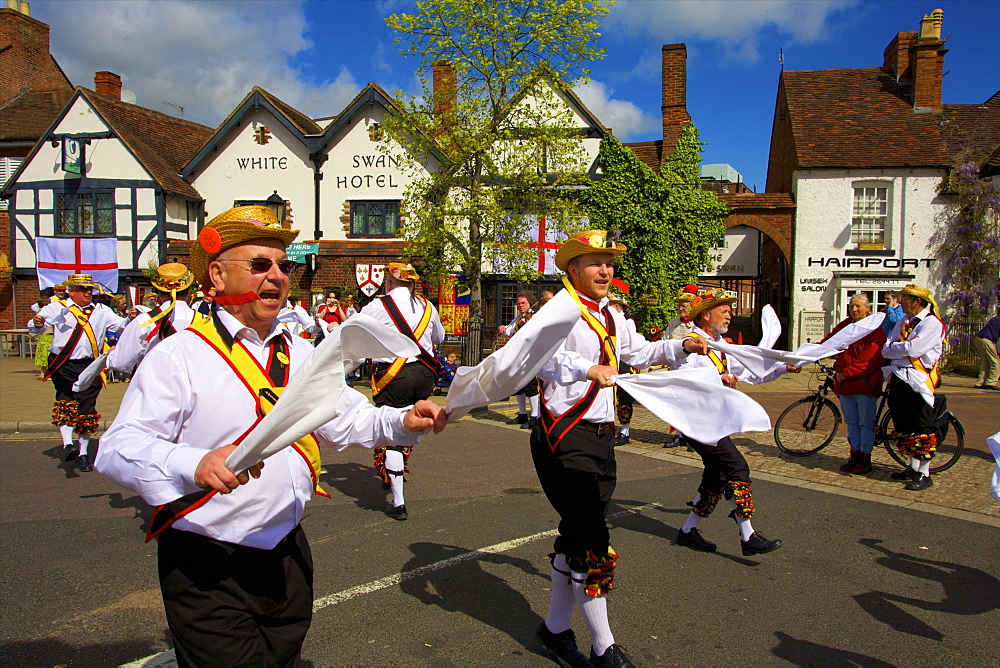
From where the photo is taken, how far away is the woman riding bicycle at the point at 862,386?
7.37m

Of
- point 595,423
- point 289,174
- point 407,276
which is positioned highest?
point 289,174

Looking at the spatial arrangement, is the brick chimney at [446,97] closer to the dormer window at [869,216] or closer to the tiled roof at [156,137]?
the dormer window at [869,216]

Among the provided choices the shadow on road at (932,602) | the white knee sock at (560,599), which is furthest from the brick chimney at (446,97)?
the white knee sock at (560,599)

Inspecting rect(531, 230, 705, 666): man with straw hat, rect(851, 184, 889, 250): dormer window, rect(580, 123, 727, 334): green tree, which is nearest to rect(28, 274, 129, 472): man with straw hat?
rect(531, 230, 705, 666): man with straw hat

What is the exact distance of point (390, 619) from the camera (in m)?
3.91

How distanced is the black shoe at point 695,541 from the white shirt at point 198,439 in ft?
11.3

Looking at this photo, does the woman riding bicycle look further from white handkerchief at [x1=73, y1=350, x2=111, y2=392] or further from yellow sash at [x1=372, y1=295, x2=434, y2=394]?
white handkerchief at [x1=73, y1=350, x2=111, y2=392]

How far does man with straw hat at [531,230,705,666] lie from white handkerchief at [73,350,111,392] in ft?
18.8

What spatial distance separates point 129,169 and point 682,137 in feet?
60.9

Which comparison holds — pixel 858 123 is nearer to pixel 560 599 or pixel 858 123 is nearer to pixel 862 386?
pixel 862 386

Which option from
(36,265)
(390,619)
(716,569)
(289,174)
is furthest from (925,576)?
(36,265)

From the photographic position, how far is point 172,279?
617 cm

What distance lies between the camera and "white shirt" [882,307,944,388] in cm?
668

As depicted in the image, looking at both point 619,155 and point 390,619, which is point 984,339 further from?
point 390,619
